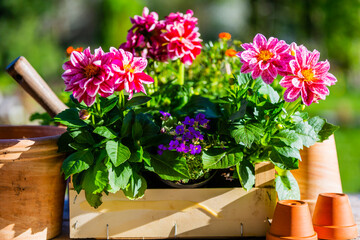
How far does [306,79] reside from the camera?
1.05 metres

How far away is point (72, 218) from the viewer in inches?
45.6

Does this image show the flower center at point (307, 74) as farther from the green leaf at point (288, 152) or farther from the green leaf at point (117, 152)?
the green leaf at point (117, 152)

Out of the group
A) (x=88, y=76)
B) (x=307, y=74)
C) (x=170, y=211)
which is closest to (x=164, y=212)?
(x=170, y=211)

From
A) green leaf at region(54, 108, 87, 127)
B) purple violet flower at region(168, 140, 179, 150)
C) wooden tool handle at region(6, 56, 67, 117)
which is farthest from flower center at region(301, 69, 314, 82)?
wooden tool handle at region(6, 56, 67, 117)

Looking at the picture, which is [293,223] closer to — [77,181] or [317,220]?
[317,220]

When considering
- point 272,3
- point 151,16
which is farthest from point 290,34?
point 151,16

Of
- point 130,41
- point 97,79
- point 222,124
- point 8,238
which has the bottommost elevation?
point 8,238

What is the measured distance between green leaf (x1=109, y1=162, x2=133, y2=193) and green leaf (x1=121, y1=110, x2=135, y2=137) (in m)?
0.09

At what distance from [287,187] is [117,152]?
1.58 ft

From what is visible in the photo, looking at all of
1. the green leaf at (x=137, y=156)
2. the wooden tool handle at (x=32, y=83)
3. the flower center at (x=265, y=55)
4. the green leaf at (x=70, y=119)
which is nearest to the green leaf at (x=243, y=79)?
the flower center at (x=265, y=55)

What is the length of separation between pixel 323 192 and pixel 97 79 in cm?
73

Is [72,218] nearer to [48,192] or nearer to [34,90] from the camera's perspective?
[48,192]

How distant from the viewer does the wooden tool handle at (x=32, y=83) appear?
1262mm

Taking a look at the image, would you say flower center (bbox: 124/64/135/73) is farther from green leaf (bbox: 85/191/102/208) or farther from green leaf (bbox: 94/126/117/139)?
green leaf (bbox: 85/191/102/208)
